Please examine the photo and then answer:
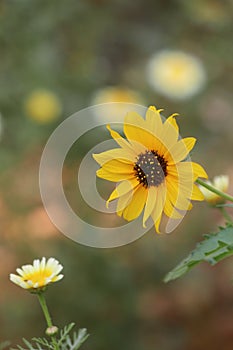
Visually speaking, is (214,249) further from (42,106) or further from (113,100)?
(113,100)

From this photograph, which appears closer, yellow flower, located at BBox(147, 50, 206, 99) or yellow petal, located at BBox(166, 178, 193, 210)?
yellow petal, located at BBox(166, 178, 193, 210)

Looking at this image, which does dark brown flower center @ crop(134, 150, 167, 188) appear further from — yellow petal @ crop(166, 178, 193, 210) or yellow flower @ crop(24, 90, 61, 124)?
yellow flower @ crop(24, 90, 61, 124)

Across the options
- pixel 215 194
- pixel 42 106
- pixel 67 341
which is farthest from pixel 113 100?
pixel 67 341

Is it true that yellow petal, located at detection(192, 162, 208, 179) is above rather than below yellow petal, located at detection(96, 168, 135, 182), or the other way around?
below

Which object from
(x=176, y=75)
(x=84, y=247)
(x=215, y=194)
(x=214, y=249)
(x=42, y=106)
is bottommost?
(x=214, y=249)

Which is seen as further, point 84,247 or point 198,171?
point 84,247

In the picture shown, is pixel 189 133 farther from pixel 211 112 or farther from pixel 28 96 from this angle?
pixel 211 112

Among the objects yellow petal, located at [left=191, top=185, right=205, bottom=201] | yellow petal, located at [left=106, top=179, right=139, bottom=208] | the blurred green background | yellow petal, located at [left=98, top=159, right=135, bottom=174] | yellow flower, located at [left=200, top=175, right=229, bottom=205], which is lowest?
yellow petal, located at [left=191, top=185, right=205, bottom=201]

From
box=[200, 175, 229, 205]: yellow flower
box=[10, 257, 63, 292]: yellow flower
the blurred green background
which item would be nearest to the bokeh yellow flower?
the blurred green background
